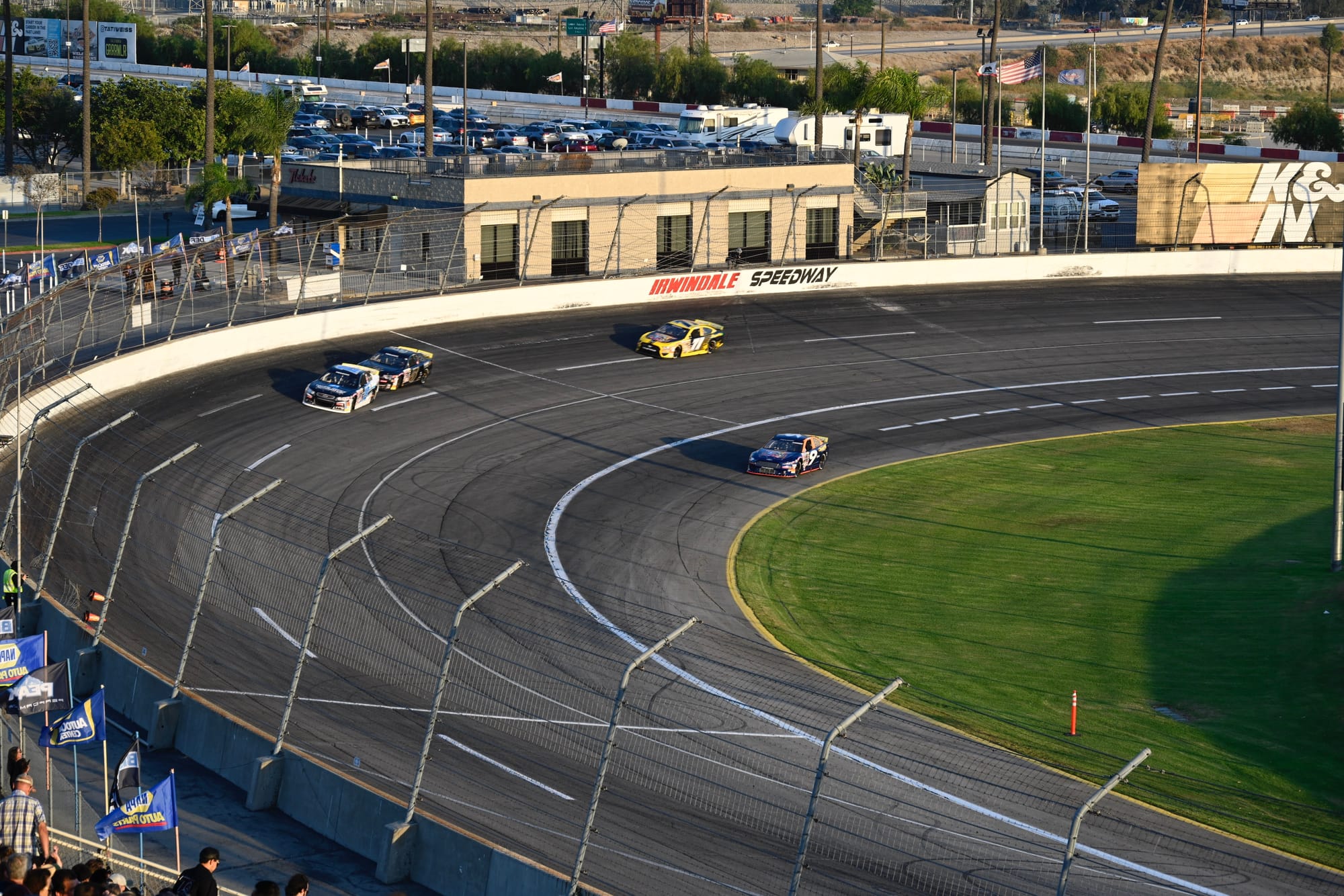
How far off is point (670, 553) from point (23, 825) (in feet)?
63.9

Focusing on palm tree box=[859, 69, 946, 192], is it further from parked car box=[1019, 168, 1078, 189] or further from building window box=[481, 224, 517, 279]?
building window box=[481, 224, 517, 279]

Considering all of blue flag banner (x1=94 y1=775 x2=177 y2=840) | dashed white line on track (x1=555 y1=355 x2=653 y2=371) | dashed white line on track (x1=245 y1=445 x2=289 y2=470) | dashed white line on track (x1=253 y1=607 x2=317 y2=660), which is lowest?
dashed white line on track (x1=253 y1=607 x2=317 y2=660)

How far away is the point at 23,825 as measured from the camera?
1595 cm

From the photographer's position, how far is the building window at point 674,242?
59.8 m

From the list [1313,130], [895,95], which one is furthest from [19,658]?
[1313,130]

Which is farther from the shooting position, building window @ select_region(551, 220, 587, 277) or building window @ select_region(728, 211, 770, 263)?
building window @ select_region(728, 211, 770, 263)

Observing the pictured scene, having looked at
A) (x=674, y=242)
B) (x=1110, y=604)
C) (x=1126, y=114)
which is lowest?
(x=1110, y=604)

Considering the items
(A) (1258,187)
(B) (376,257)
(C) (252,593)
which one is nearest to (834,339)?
(B) (376,257)

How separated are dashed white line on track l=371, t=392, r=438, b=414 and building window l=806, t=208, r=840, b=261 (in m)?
21.7

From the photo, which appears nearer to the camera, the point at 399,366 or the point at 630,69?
the point at 399,366

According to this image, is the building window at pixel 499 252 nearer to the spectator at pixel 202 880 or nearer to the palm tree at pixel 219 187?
the palm tree at pixel 219 187

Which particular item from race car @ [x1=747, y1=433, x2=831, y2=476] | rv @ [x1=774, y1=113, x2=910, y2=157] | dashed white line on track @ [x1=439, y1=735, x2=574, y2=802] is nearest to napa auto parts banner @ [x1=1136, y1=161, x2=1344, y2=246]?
rv @ [x1=774, y1=113, x2=910, y2=157]

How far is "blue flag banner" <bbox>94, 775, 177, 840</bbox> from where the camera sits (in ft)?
54.6

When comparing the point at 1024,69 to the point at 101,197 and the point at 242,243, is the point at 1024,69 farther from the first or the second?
the point at 101,197
